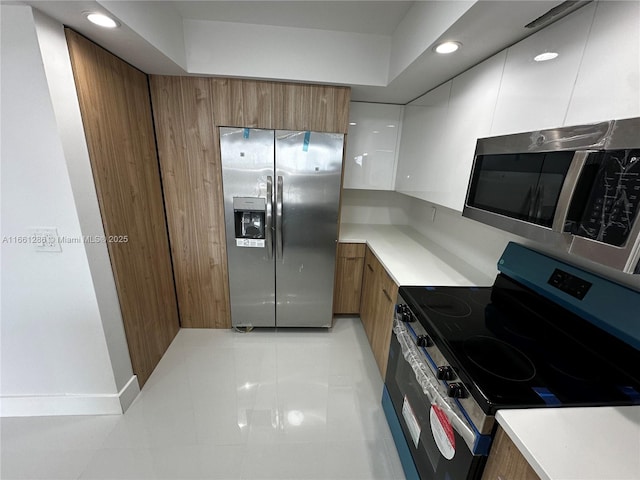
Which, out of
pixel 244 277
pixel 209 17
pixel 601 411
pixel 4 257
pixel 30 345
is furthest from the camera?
pixel 244 277

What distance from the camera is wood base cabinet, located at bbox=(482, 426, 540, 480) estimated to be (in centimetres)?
68

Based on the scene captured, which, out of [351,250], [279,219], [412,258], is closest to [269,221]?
[279,219]

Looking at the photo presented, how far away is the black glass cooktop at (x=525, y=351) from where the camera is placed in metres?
0.81

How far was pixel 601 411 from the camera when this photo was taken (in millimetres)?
773

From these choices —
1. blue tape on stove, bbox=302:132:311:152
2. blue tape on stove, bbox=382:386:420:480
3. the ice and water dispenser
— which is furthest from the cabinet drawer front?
blue tape on stove, bbox=382:386:420:480

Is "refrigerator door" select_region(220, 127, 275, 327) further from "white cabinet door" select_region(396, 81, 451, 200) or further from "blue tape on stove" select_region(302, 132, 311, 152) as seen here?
"white cabinet door" select_region(396, 81, 451, 200)

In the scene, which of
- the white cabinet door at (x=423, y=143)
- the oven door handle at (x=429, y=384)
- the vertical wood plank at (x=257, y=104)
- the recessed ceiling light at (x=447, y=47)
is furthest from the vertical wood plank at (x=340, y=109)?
the oven door handle at (x=429, y=384)

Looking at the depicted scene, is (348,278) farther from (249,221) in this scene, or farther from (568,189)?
(568,189)

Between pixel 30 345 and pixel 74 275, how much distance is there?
21.7 inches

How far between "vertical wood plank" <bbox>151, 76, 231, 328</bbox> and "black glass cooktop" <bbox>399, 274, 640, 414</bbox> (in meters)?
1.71

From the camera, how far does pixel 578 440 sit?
2.23 feet

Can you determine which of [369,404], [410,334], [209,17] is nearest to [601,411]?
[410,334]

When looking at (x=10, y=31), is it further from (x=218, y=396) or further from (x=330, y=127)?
(x=218, y=396)

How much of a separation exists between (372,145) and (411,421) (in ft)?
7.13
